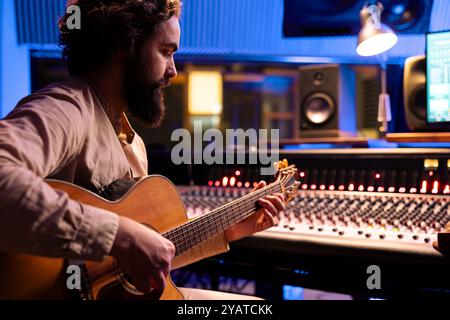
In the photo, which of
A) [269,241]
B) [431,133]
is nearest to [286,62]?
[431,133]

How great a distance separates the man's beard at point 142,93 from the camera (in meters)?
1.30

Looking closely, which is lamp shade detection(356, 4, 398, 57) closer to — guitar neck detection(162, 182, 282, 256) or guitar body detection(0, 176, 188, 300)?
guitar neck detection(162, 182, 282, 256)

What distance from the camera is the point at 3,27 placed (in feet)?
8.71

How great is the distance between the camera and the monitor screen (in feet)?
6.13

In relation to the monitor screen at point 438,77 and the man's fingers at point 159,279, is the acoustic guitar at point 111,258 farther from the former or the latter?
the monitor screen at point 438,77

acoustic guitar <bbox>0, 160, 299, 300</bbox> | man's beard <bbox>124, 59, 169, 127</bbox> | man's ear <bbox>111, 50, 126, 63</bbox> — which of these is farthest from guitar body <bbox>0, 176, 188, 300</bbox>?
man's ear <bbox>111, 50, 126, 63</bbox>

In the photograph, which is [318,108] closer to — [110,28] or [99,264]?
[110,28]

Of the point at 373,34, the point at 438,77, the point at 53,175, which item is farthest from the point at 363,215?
the point at 53,175

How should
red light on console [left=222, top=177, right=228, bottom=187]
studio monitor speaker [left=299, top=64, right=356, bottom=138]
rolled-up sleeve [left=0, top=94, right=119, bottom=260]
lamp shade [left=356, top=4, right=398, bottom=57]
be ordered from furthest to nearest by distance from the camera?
studio monitor speaker [left=299, top=64, right=356, bottom=138] < red light on console [left=222, top=177, right=228, bottom=187] < lamp shade [left=356, top=4, right=398, bottom=57] < rolled-up sleeve [left=0, top=94, right=119, bottom=260]

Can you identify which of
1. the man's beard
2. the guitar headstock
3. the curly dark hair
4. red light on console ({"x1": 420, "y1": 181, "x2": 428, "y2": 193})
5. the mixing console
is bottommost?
the mixing console

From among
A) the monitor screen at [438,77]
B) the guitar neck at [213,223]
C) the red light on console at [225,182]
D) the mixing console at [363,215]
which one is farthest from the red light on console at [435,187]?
the red light on console at [225,182]

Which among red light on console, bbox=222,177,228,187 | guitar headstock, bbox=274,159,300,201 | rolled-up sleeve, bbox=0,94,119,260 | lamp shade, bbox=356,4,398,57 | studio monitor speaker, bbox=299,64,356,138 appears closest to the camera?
rolled-up sleeve, bbox=0,94,119,260
